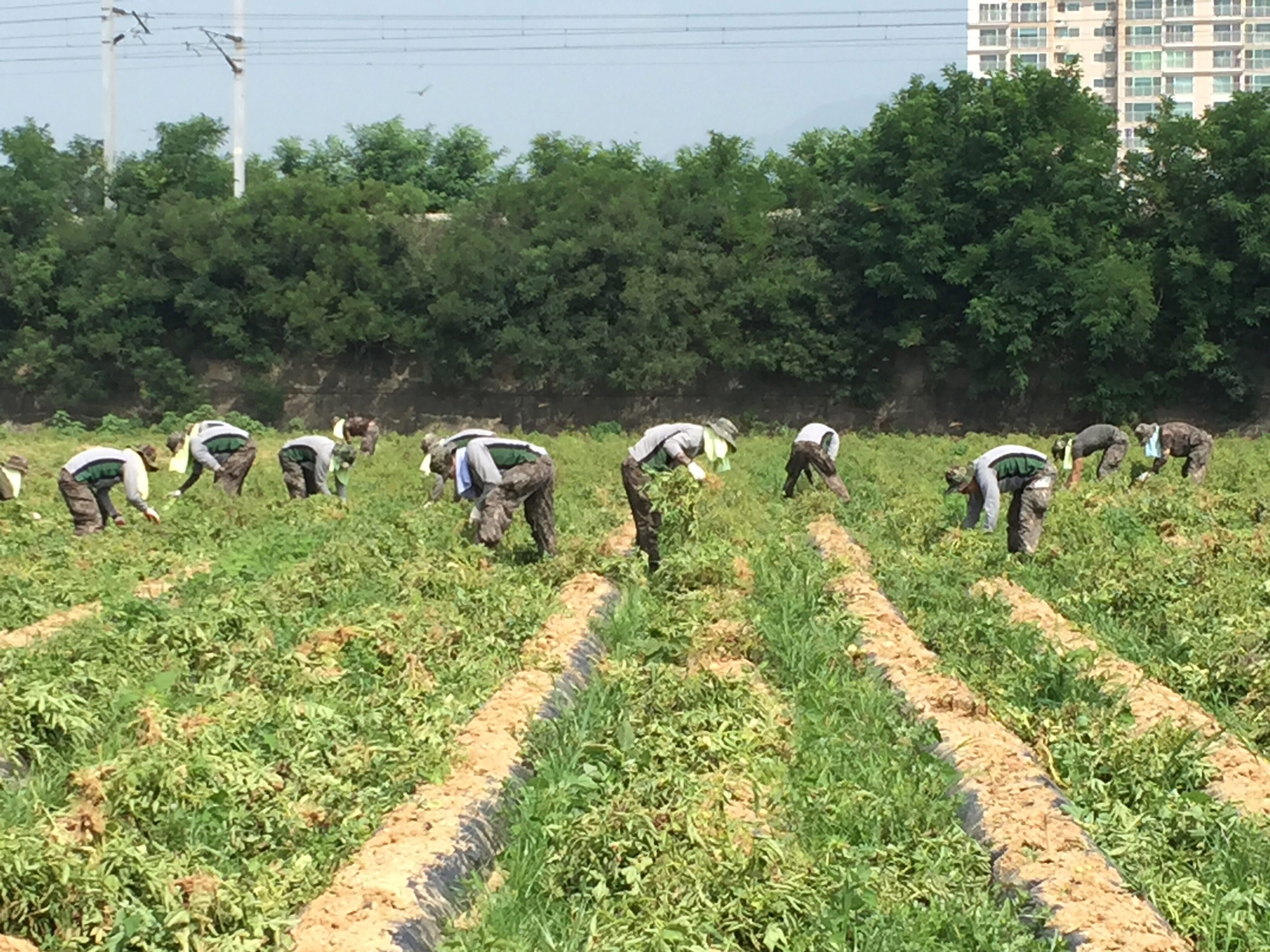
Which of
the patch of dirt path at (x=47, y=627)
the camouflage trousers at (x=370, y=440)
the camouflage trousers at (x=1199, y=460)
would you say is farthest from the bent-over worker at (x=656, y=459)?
the camouflage trousers at (x=1199, y=460)

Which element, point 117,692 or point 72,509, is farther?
point 72,509

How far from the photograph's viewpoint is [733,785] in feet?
18.3

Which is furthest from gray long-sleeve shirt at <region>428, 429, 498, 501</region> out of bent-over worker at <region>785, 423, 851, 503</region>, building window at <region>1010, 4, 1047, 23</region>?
building window at <region>1010, 4, 1047, 23</region>

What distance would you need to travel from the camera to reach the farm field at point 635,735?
4508mm

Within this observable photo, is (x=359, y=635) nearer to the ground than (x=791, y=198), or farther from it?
nearer to the ground

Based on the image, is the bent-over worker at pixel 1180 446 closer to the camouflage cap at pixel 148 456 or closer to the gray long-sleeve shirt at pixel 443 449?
the gray long-sleeve shirt at pixel 443 449

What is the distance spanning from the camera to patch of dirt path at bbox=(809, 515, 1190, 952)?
14.7 feet

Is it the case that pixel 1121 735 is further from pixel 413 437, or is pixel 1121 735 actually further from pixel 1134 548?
pixel 413 437

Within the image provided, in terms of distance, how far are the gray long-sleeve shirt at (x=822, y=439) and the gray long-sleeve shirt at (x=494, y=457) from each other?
442 centimetres

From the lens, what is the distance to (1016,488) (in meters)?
11.5

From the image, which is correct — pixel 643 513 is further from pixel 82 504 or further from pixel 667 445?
pixel 82 504

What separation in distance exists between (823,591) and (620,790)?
Answer: 400 cm

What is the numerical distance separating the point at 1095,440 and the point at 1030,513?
14.9ft

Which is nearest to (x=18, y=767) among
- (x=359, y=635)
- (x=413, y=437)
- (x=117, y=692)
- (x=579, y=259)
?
(x=117, y=692)
